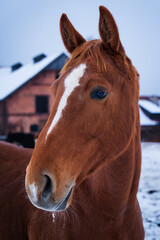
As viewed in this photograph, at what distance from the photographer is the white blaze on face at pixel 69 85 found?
1.11 meters

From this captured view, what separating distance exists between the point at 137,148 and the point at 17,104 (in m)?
13.1

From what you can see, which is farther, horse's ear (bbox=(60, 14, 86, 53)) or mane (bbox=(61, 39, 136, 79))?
horse's ear (bbox=(60, 14, 86, 53))

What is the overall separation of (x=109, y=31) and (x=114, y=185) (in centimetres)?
117

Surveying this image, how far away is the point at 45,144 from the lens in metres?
1.03

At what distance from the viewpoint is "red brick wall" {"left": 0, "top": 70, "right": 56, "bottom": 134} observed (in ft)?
43.4

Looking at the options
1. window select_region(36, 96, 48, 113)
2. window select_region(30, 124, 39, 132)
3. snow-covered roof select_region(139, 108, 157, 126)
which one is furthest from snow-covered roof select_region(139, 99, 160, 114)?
window select_region(30, 124, 39, 132)

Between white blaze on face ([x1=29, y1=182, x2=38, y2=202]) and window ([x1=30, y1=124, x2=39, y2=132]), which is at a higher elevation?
white blaze on face ([x1=29, y1=182, x2=38, y2=202])

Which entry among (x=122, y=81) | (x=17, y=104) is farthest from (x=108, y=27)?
(x=17, y=104)

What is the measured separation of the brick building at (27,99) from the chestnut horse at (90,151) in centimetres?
1252

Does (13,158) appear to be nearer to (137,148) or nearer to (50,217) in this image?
(50,217)

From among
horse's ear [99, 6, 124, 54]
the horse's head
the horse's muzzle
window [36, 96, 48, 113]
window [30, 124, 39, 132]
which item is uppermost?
horse's ear [99, 6, 124, 54]

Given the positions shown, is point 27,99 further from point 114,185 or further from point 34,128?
point 114,185

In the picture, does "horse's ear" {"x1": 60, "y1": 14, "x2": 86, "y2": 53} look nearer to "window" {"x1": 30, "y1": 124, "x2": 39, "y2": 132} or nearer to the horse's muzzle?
the horse's muzzle

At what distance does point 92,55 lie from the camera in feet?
4.25
